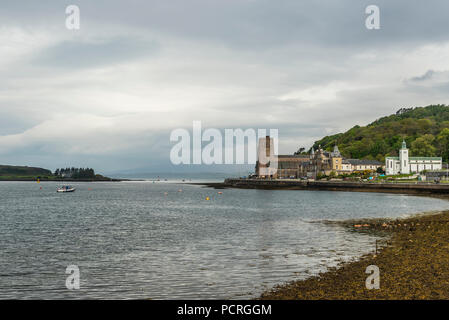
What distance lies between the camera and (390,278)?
18.8 meters

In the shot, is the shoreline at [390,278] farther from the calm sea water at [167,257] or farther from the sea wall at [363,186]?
the sea wall at [363,186]

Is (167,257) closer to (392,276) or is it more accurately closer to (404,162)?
(392,276)

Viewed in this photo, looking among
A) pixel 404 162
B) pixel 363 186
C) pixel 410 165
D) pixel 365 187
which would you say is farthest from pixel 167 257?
pixel 410 165

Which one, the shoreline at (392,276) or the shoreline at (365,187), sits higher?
the shoreline at (392,276)

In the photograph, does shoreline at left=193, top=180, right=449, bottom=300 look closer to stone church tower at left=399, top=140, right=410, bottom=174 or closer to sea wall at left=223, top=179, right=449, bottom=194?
sea wall at left=223, top=179, right=449, bottom=194

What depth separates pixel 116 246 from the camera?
32906 mm

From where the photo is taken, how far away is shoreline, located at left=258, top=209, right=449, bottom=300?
16469mm

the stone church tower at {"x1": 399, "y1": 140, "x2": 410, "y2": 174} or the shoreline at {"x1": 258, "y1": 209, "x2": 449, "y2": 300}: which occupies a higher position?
the stone church tower at {"x1": 399, "y1": 140, "x2": 410, "y2": 174}

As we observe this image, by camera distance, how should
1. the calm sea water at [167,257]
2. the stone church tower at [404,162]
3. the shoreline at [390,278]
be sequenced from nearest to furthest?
1. the shoreline at [390,278]
2. the calm sea water at [167,257]
3. the stone church tower at [404,162]

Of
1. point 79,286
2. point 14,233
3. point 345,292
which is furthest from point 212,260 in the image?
point 14,233

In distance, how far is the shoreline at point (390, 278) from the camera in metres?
16.5

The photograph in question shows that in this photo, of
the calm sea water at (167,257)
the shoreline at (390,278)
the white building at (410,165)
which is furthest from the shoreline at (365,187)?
the shoreline at (390,278)

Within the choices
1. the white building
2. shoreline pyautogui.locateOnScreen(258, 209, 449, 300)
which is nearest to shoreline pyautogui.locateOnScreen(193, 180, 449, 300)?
shoreline pyautogui.locateOnScreen(258, 209, 449, 300)

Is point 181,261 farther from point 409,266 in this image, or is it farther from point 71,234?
point 71,234
